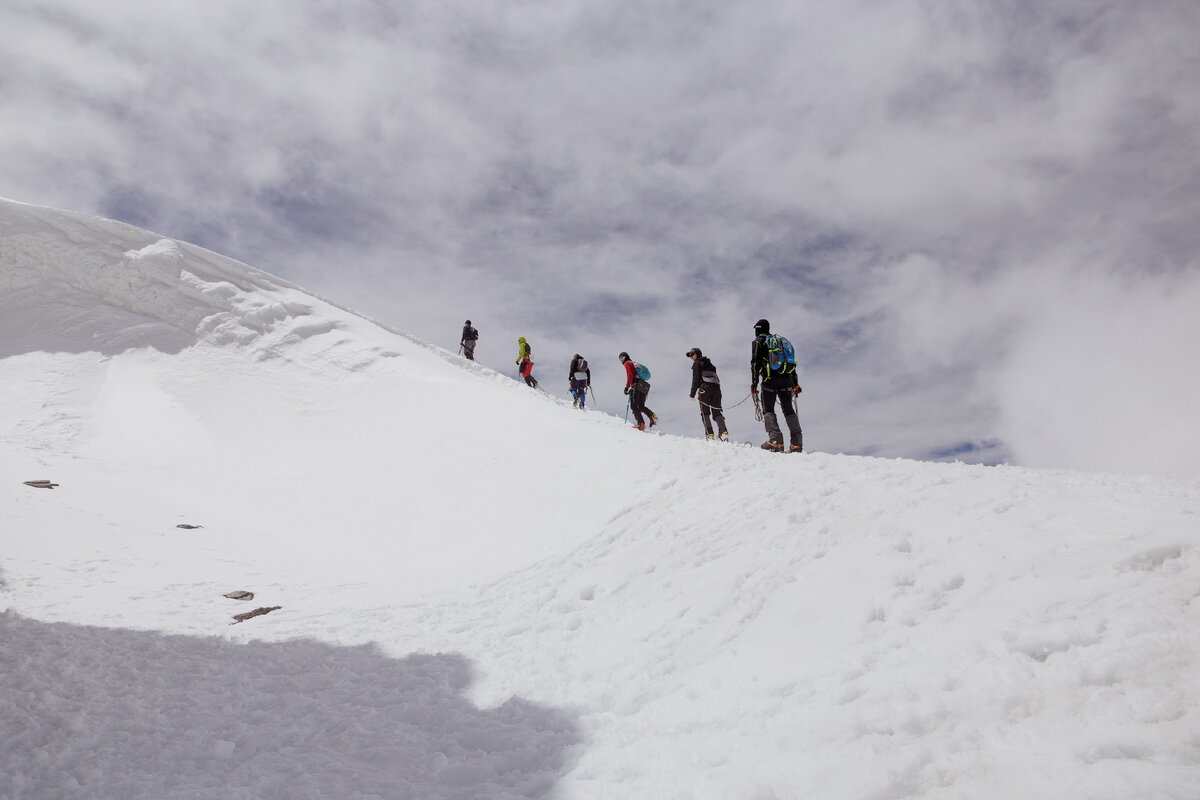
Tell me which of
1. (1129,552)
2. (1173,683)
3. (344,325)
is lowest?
(1173,683)

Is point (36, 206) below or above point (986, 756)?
above

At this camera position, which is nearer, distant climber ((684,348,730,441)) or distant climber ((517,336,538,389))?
distant climber ((684,348,730,441))

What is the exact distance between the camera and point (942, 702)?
11.2ft

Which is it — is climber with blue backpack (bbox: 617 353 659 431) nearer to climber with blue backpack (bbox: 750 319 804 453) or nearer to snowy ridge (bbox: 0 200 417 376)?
climber with blue backpack (bbox: 750 319 804 453)

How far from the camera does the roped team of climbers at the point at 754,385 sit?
11.3m

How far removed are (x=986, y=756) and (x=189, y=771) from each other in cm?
480

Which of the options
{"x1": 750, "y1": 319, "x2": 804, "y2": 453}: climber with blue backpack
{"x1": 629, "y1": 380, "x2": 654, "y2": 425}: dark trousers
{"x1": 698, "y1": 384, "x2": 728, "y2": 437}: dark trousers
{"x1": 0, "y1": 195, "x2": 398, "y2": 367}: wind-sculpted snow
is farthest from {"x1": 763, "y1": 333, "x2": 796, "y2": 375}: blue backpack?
{"x1": 0, "y1": 195, "x2": 398, "y2": 367}: wind-sculpted snow

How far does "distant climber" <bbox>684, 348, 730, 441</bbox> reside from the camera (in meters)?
15.0

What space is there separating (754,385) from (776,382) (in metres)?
0.82

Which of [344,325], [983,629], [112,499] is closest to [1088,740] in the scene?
[983,629]

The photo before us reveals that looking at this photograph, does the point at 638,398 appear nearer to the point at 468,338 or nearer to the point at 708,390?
the point at 708,390

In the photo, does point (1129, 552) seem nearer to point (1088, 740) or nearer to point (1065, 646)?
point (1065, 646)

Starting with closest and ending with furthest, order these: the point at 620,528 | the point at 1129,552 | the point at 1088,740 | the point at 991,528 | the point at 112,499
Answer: the point at 1088,740
the point at 1129,552
the point at 991,528
the point at 620,528
the point at 112,499

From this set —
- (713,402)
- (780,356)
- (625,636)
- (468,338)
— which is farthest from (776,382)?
(468,338)
